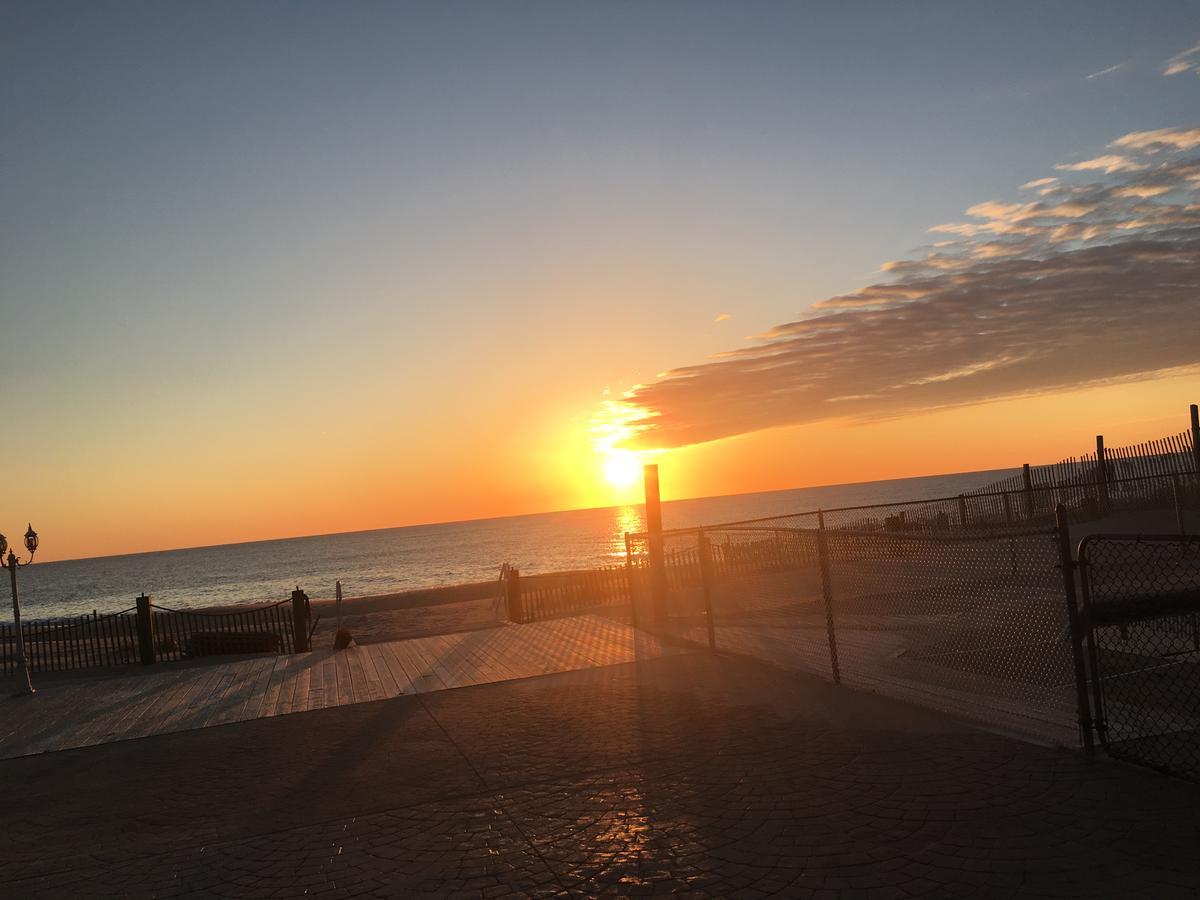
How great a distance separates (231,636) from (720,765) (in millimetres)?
18809

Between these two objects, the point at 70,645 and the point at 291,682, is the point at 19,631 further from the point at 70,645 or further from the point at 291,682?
the point at 70,645

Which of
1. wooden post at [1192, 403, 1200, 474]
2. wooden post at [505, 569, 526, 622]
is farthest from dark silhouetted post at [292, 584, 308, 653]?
wooden post at [1192, 403, 1200, 474]

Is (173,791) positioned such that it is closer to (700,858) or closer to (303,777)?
(303,777)

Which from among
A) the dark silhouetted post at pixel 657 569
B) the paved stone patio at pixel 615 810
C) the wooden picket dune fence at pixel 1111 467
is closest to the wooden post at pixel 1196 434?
the wooden picket dune fence at pixel 1111 467

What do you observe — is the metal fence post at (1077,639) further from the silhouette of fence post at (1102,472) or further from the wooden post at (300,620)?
the silhouette of fence post at (1102,472)

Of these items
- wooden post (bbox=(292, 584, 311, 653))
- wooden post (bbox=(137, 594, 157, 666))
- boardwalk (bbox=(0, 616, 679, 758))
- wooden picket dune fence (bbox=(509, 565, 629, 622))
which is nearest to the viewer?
boardwalk (bbox=(0, 616, 679, 758))

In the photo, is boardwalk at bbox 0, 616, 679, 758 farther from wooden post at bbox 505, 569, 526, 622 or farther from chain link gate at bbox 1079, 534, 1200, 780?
chain link gate at bbox 1079, 534, 1200, 780

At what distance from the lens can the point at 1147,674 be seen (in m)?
9.52

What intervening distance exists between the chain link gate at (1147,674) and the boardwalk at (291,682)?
598cm

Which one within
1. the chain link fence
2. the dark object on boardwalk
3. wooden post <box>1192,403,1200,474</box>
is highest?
wooden post <box>1192,403,1200,474</box>

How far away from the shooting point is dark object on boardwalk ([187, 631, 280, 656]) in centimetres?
2227

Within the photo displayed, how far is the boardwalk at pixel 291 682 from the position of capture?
10.8 metres

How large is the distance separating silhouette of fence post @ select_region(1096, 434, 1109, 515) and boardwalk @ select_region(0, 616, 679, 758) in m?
15.6

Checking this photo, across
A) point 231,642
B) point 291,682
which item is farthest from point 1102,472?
point 231,642
